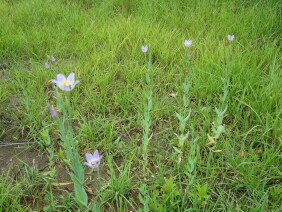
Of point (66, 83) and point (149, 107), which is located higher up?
point (66, 83)

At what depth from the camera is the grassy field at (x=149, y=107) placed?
1.45 m

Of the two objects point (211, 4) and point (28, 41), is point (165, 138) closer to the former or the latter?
point (28, 41)

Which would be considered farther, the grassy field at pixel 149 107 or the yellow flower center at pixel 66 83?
the grassy field at pixel 149 107

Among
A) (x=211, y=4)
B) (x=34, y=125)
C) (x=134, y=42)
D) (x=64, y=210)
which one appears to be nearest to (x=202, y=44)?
(x=134, y=42)

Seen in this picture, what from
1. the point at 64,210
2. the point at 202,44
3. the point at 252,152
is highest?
the point at 202,44

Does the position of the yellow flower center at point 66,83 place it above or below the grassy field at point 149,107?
above

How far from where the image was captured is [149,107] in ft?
5.42

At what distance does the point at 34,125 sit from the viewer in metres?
1.81

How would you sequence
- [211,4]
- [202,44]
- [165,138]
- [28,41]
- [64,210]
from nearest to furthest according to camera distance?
[64,210] → [165,138] → [202,44] → [28,41] → [211,4]

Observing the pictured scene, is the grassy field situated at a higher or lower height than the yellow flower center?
lower

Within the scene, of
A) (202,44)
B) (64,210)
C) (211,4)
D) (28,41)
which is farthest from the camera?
(211,4)

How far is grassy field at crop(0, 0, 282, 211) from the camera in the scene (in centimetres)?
145

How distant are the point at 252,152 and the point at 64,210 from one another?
939 mm

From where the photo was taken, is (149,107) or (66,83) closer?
(66,83)
